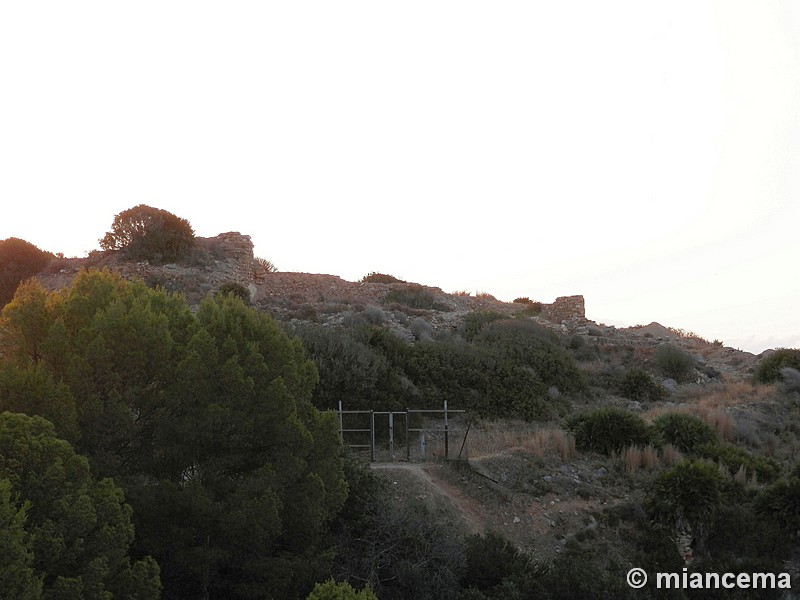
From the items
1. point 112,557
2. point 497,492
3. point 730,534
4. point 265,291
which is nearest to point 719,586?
point 730,534

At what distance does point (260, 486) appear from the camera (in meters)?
→ 9.98

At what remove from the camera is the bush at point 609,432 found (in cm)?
1720

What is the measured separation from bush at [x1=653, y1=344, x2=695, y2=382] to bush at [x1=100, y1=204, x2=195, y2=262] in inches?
774

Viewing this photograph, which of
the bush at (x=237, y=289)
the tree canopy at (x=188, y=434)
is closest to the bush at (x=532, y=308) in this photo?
the bush at (x=237, y=289)

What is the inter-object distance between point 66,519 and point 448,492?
26.8 feet

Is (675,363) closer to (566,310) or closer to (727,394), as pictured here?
(727,394)

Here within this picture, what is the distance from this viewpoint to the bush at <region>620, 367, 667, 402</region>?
25.3 m

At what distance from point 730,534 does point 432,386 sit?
9.51 meters

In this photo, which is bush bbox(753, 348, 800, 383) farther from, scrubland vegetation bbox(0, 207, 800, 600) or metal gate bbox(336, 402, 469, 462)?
metal gate bbox(336, 402, 469, 462)

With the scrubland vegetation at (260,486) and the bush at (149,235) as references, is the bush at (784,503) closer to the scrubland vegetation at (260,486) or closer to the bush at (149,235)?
the scrubland vegetation at (260,486)

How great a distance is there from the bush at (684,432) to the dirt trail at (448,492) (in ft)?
18.6

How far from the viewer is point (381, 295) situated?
3584cm

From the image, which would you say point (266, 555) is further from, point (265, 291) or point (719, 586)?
point (265, 291)

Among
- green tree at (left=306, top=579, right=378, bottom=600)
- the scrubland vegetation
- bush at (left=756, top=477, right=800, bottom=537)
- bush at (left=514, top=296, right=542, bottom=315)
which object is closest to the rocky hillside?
bush at (left=514, top=296, right=542, bottom=315)
